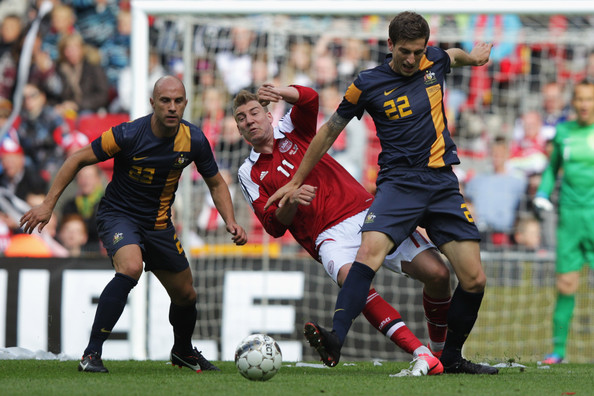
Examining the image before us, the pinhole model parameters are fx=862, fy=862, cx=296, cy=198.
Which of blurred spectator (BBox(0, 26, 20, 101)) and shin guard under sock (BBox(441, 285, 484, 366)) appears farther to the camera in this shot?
blurred spectator (BBox(0, 26, 20, 101))

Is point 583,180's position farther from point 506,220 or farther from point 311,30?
point 311,30

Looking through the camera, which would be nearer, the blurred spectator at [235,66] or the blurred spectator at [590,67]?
the blurred spectator at [235,66]

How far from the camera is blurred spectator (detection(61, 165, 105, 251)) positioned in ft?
37.4

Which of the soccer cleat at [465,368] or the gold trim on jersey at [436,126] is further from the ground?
the gold trim on jersey at [436,126]

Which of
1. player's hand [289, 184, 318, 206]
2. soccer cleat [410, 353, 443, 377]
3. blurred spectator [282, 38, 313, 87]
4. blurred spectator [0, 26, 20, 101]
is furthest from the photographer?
blurred spectator [0, 26, 20, 101]

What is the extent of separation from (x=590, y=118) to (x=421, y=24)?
405cm

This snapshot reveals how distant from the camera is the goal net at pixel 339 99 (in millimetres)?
8758

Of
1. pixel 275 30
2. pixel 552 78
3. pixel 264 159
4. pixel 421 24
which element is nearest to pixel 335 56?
pixel 275 30

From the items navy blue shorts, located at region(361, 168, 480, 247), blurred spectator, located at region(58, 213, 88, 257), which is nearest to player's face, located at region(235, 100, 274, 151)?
navy blue shorts, located at region(361, 168, 480, 247)

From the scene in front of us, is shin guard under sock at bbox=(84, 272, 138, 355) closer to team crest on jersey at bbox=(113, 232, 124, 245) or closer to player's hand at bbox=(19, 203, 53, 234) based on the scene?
team crest on jersey at bbox=(113, 232, 124, 245)

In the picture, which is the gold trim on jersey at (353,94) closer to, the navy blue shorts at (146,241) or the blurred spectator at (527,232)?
the navy blue shorts at (146,241)

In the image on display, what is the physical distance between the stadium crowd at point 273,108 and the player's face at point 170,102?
169 inches

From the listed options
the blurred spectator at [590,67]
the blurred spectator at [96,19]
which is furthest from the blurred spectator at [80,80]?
the blurred spectator at [590,67]

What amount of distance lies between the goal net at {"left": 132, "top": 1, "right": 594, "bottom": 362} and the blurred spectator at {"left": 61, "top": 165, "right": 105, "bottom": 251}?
4.35 ft
